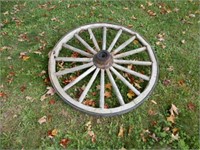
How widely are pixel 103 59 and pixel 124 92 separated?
0.65 meters

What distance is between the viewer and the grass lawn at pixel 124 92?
162 inches

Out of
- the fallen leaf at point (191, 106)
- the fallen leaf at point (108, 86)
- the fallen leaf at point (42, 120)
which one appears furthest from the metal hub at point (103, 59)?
the fallen leaf at point (191, 106)

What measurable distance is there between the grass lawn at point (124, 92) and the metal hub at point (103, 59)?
54 centimetres

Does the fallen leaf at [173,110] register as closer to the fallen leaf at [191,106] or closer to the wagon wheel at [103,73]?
the fallen leaf at [191,106]

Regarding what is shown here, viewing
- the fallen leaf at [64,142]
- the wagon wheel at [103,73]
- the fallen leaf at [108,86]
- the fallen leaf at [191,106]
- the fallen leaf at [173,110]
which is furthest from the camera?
the fallen leaf at [108,86]

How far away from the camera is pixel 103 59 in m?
4.36

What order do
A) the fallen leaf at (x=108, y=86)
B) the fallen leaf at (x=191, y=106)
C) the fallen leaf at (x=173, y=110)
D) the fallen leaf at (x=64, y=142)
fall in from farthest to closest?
the fallen leaf at (x=108, y=86)
the fallen leaf at (x=191, y=106)
the fallen leaf at (x=173, y=110)
the fallen leaf at (x=64, y=142)

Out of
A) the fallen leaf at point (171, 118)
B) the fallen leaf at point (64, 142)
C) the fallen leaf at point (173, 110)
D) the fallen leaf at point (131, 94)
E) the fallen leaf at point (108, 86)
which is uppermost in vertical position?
the fallen leaf at point (108, 86)

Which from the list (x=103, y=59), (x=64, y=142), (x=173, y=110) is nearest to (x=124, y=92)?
(x=103, y=59)

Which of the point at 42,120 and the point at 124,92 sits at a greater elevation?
the point at 124,92

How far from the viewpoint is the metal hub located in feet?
14.4

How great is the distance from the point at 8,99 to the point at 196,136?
2932mm

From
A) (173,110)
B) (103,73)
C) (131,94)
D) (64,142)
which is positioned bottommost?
(64,142)

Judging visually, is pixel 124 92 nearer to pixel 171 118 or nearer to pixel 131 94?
pixel 131 94
